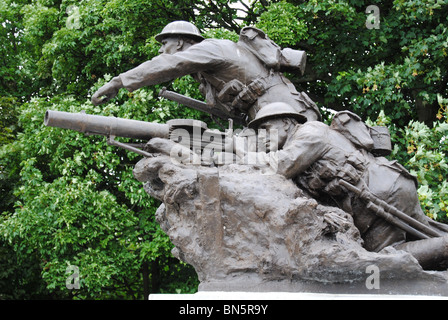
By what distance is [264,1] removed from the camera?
11.5 metres

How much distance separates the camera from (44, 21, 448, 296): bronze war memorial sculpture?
4.69m

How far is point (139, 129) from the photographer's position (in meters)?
5.45

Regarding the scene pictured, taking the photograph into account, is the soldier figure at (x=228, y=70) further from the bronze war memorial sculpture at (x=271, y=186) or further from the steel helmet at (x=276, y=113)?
the steel helmet at (x=276, y=113)

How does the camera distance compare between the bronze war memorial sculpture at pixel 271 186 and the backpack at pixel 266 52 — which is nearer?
the bronze war memorial sculpture at pixel 271 186

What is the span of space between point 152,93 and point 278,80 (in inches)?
174

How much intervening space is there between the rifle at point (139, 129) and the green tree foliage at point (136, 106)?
3901 millimetres

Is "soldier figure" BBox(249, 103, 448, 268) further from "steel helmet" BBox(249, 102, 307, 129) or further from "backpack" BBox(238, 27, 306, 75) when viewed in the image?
"backpack" BBox(238, 27, 306, 75)

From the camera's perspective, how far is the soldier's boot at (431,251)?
516 centimetres

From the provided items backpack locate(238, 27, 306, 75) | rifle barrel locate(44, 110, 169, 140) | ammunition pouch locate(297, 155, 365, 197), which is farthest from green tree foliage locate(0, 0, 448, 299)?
rifle barrel locate(44, 110, 169, 140)

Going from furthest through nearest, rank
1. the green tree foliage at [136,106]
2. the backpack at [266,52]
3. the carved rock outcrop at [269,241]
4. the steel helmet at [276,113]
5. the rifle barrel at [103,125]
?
the green tree foliage at [136,106] < the backpack at [266,52] < the steel helmet at [276,113] < the rifle barrel at [103,125] < the carved rock outcrop at [269,241]

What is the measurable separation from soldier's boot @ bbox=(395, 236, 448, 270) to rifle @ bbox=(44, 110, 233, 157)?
180 cm

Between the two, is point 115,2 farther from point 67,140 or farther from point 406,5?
point 406,5

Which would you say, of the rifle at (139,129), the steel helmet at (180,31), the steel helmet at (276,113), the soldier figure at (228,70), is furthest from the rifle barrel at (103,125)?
the steel helmet at (180,31)
